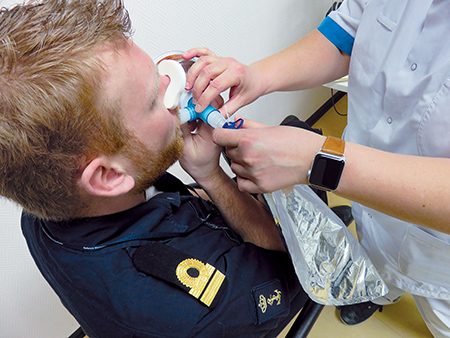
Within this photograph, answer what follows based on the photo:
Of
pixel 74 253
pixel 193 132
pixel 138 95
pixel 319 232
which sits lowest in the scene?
pixel 319 232

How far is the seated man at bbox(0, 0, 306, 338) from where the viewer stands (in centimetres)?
56

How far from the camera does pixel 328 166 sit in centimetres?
67

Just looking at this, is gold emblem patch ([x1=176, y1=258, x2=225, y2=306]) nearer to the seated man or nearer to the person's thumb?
the seated man

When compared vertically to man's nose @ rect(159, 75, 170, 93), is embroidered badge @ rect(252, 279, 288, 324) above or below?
below

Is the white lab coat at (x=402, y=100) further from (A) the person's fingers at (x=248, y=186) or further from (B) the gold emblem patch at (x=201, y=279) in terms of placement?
(B) the gold emblem patch at (x=201, y=279)

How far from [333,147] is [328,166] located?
3 centimetres

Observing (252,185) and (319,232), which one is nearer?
(252,185)

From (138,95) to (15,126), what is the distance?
18 cm

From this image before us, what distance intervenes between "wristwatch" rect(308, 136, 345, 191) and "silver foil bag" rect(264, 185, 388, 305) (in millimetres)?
135

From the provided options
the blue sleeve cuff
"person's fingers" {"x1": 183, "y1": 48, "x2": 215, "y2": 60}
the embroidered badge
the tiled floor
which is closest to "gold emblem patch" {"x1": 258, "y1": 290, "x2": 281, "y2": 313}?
the embroidered badge

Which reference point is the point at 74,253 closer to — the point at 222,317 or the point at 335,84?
the point at 222,317

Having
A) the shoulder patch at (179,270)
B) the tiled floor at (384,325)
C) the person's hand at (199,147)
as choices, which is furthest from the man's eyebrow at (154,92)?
the tiled floor at (384,325)

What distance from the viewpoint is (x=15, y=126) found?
0.55 metres

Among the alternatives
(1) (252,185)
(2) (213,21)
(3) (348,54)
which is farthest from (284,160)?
(2) (213,21)
